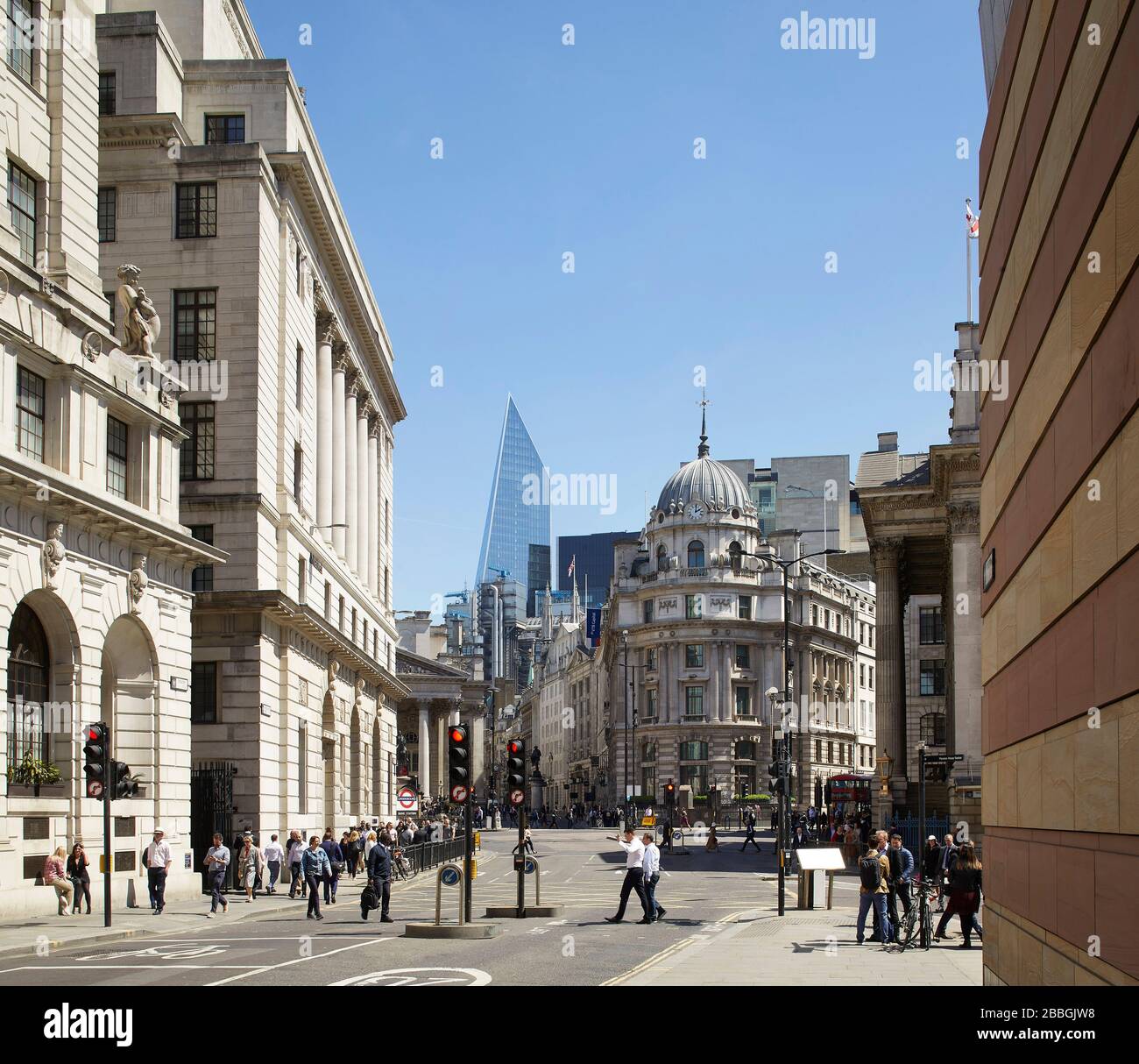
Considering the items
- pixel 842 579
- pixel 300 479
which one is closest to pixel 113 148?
pixel 300 479

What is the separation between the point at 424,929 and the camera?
24.7 m

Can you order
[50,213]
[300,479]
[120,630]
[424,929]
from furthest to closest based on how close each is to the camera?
1. [300,479]
2. [120,630]
3. [50,213]
4. [424,929]

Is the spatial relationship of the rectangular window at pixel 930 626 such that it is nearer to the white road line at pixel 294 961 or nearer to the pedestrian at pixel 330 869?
the pedestrian at pixel 330 869

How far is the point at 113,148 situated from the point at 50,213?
46.8ft

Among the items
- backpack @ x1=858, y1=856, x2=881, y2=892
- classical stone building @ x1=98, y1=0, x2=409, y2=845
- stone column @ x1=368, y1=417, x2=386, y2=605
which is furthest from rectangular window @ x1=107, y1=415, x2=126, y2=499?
stone column @ x1=368, y1=417, x2=386, y2=605

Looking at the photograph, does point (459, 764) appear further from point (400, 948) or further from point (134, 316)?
point (134, 316)

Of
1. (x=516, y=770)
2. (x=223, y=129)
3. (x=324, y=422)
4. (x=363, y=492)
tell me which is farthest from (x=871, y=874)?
(x=363, y=492)

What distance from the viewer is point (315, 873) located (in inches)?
1228

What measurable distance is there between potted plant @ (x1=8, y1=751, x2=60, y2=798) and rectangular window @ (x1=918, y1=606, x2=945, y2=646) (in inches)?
2683

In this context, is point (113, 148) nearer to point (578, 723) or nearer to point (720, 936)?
point (720, 936)

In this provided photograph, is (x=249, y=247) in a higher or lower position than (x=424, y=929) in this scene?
higher

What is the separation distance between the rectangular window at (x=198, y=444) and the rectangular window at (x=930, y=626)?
2235 inches

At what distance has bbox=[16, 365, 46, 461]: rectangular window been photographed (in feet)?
95.0

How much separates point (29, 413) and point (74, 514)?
87.2 inches
